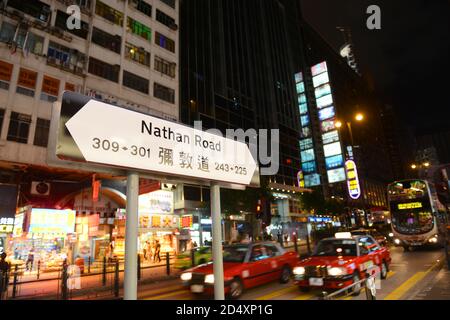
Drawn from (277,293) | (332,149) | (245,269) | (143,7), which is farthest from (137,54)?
(332,149)

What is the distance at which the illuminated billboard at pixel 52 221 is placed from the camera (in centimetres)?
1809

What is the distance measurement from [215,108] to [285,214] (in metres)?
19.1

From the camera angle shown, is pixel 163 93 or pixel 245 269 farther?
pixel 163 93

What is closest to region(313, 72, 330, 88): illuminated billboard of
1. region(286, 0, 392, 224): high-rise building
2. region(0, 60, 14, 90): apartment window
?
region(286, 0, 392, 224): high-rise building

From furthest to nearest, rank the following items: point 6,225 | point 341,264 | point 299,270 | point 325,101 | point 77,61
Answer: point 325,101
point 77,61
point 6,225
point 299,270
point 341,264

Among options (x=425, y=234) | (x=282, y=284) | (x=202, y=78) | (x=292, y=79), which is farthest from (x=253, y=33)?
(x=282, y=284)

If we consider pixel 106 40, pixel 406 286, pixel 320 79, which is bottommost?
pixel 406 286

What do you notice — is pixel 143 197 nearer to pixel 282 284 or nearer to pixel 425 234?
pixel 282 284

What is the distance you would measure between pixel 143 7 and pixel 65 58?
11.2m

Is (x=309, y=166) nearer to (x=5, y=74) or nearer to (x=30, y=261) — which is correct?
(x=30, y=261)

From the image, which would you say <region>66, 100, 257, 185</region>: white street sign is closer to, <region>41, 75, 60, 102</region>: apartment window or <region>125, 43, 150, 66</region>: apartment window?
<region>41, 75, 60, 102</region>: apartment window

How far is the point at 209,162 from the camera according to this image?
3.19m

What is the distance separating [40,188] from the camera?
1938cm

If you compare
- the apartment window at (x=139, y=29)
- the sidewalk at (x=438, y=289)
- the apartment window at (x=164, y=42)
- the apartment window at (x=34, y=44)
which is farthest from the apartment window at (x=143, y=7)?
the sidewalk at (x=438, y=289)
